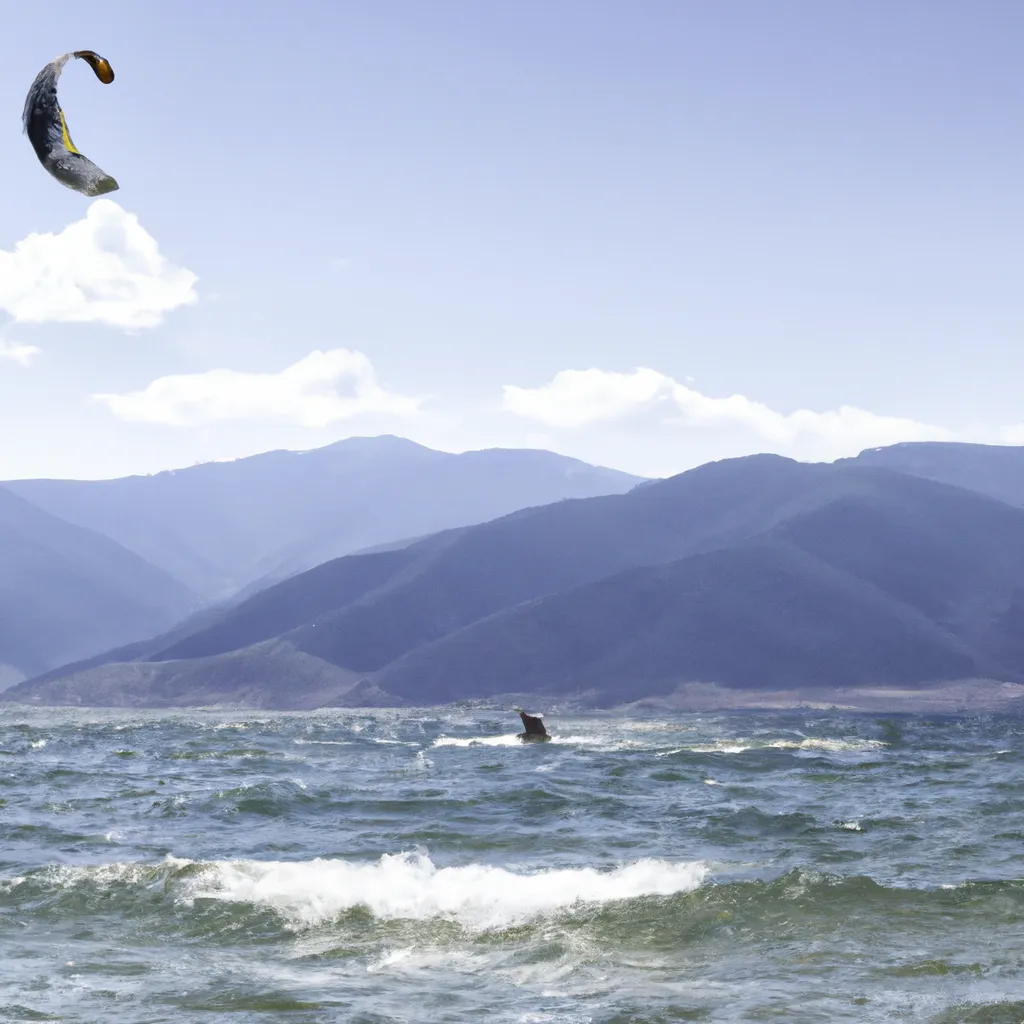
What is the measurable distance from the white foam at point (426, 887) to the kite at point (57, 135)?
47.1 feet

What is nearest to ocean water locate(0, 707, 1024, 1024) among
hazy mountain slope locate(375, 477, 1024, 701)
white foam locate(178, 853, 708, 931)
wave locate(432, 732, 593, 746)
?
white foam locate(178, 853, 708, 931)

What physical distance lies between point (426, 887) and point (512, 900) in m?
1.98

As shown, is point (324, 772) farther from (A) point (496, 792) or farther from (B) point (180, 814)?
(B) point (180, 814)

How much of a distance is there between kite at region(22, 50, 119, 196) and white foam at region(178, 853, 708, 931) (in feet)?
47.1

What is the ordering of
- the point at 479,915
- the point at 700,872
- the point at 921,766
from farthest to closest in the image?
the point at 921,766 → the point at 700,872 → the point at 479,915

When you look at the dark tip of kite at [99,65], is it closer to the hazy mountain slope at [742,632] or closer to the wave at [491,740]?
the wave at [491,740]

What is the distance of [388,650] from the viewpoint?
197125mm

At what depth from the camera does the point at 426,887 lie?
2091 cm

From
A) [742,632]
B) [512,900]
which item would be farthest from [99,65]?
[742,632]

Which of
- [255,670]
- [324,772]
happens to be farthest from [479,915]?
[255,670]

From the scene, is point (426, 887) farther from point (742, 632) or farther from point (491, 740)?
point (742, 632)

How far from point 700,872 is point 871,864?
3.82 metres

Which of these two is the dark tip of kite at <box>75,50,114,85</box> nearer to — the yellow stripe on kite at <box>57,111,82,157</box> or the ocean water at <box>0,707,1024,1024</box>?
the yellow stripe on kite at <box>57,111,82,157</box>

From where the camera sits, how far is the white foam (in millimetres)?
18994
